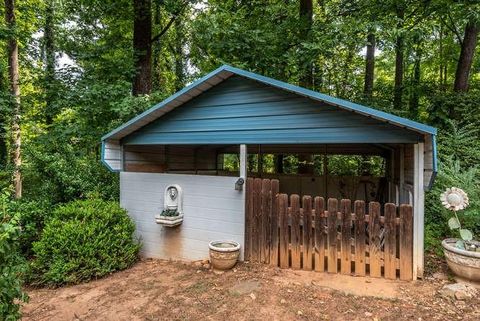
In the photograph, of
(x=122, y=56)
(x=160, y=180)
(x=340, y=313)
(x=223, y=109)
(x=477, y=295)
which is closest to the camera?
(x=340, y=313)

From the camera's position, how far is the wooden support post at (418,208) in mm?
3906

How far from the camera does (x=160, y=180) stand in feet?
18.1

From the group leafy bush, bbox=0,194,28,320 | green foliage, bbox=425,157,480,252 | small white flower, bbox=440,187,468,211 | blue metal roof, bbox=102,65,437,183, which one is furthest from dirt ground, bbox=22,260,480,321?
green foliage, bbox=425,157,480,252

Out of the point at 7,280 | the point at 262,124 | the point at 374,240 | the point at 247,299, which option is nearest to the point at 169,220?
the point at 247,299

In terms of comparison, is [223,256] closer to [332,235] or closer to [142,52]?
[332,235]

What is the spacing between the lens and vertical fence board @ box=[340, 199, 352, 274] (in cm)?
414

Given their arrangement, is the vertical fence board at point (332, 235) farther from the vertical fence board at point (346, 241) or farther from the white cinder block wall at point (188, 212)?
the white cinder block wall at point (188, 212)

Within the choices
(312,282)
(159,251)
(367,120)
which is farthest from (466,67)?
(159,251)

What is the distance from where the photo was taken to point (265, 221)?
464 centimetres

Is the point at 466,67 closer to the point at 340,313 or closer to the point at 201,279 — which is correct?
the point at 340,313

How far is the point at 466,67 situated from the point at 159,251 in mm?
9442

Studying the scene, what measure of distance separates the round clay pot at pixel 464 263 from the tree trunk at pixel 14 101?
367 inches

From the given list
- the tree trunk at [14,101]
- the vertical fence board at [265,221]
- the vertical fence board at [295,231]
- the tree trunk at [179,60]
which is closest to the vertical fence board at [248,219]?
the vertical fence board at [265,221]

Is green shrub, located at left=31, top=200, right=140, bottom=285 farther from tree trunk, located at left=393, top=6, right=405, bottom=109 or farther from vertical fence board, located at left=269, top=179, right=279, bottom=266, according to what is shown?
tree trunk, located at left=393, top=6, right=405, bottom=109
